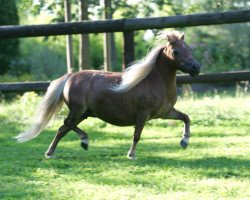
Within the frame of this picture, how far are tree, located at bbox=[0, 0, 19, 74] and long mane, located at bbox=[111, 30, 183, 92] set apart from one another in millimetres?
13498

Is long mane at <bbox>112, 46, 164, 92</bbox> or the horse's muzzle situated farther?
long mane at <bbox>112, 46, 164, 92</bbox>

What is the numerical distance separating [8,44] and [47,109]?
47.5ft

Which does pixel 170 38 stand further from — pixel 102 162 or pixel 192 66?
pixel 102 162

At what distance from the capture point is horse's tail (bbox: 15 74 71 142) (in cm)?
768

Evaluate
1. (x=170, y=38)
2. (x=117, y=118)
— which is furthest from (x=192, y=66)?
(x=117, y=118)

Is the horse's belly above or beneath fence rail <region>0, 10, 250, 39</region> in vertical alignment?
beneath

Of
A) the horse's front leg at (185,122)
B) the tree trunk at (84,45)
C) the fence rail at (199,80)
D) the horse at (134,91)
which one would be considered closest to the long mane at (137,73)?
the horse at (134,91)

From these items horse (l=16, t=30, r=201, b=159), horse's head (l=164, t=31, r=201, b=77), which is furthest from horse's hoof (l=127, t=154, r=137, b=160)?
horse's head (l=164, t=31, r=201, b=77)

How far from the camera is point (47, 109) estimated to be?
7.71 meters

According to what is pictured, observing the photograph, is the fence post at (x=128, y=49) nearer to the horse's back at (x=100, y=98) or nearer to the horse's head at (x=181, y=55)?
the horse's back at (x=100, y=98)

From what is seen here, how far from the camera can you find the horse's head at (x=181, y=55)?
706cm

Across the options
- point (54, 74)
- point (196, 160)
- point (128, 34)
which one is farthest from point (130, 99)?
point (54, 74)

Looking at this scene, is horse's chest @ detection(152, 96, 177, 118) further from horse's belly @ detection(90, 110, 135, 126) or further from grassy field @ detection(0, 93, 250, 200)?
grassy field @ detection(0, 93, 250, 200)

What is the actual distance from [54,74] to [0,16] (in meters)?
5.42
